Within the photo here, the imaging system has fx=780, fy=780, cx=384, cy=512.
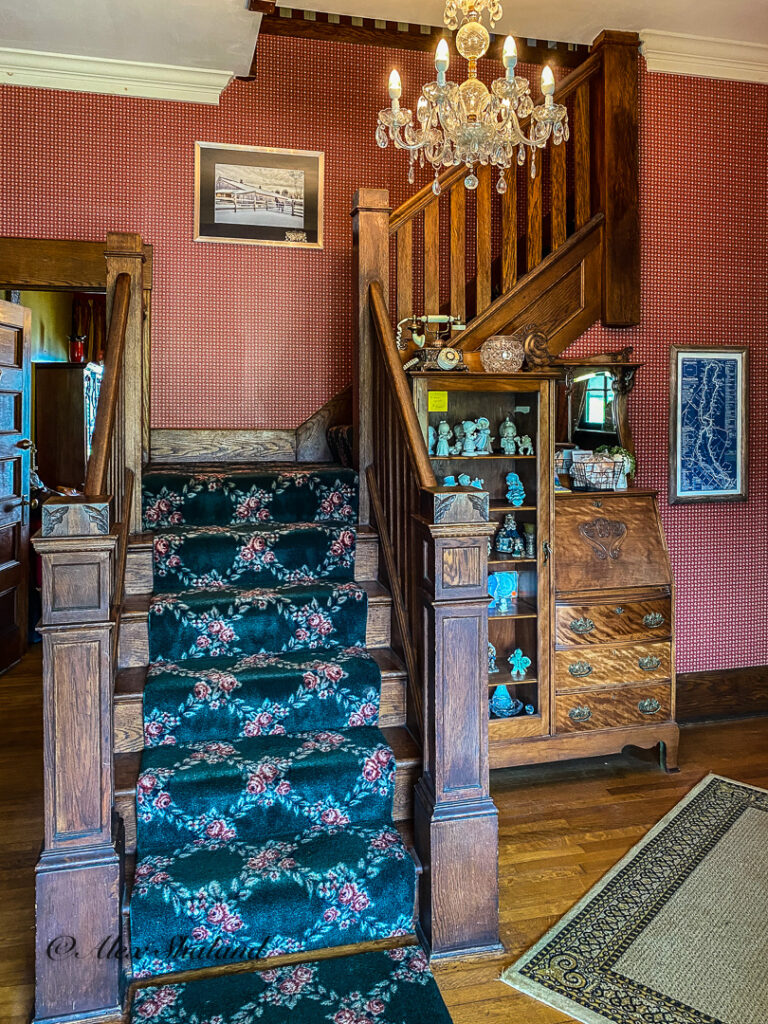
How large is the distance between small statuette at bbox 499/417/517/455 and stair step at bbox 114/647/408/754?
1189 millimetres

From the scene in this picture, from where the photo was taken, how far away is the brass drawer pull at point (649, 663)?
3.74 metres

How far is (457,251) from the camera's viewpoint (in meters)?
3.78

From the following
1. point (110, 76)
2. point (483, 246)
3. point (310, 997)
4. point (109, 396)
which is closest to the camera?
point (310, 997)

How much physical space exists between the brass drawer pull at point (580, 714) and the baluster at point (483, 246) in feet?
6.50

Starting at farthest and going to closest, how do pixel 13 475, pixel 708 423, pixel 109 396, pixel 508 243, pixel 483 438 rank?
pixel 13 475 → pixel 708 423 → pixel 508 243 → pixel 483 438 → pixel 109 396

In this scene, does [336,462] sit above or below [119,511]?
above

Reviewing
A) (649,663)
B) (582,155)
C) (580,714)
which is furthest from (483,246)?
(580,714)

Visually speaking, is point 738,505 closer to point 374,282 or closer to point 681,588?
point 681,588

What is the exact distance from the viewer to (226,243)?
4.64 meters

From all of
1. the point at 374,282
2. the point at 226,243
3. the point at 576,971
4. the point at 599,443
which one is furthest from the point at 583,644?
the point at 226,243

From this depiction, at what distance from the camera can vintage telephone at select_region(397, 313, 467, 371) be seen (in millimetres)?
3453

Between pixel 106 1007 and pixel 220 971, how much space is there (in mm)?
313

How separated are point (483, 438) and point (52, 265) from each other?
8.74 ft

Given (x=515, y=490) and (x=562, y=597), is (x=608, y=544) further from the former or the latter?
(x=515, y=490)
